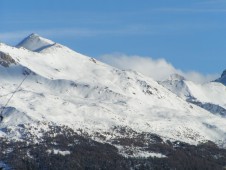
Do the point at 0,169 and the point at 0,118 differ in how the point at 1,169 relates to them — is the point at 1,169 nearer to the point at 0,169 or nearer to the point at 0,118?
the point at 0,169

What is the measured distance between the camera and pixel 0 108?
105 ft

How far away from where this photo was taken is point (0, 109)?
32031 millimetres

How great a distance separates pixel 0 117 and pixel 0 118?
0.04m

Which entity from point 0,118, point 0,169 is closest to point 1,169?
point 0,169

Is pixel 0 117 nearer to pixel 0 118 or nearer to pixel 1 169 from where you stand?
pixel 0 118

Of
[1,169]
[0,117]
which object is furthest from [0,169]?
[0,117]

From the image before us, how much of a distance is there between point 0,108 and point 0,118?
4.31 feet

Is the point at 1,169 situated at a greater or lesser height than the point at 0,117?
lesser

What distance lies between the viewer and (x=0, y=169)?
102ft

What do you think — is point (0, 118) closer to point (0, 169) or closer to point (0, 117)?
point (0, 117)

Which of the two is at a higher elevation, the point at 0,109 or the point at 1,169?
the point at 0,109

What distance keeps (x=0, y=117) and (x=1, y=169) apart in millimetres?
2126

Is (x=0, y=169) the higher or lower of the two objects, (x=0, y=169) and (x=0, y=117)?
the lower

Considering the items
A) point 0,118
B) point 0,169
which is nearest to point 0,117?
point 0,118
